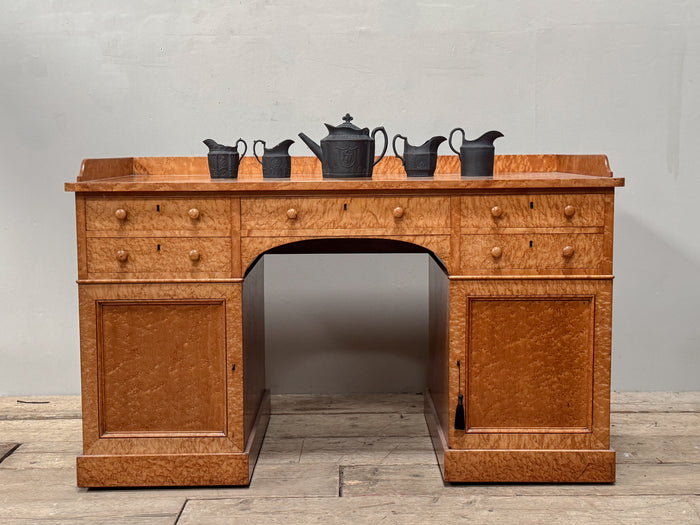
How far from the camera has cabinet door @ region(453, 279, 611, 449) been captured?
231 cm

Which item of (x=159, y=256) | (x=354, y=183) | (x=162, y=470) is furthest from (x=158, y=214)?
(x=162, y=470)

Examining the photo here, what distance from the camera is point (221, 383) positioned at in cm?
234

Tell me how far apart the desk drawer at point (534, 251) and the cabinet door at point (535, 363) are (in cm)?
5

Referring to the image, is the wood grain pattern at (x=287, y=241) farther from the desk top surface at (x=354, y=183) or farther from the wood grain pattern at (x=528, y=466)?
the wood grain pattern at (x=528, y=466)

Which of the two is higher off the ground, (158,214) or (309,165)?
(309,165)

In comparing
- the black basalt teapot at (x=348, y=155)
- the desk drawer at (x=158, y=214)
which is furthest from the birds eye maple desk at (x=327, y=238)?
the black basalt teapot at (x=348, y=155)

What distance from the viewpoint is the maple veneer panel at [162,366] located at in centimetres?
231

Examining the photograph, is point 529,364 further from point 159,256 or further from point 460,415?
point 159,256

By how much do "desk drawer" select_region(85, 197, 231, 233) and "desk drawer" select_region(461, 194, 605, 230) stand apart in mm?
732

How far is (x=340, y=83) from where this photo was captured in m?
3.18

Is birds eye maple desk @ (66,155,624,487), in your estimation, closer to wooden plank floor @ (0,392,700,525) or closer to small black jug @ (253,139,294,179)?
wooden plank floor @ (0,392,700,525)

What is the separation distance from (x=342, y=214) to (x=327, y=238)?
0.30 feet

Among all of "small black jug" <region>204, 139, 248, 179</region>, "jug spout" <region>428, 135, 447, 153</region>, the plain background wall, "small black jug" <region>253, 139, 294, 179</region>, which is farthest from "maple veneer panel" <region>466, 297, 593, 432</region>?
the plain background wall

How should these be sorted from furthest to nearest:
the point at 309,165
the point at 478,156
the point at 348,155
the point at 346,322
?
the point at 346,322 < the point at 309,165 < the point at 478,156 < the point at 348,155
